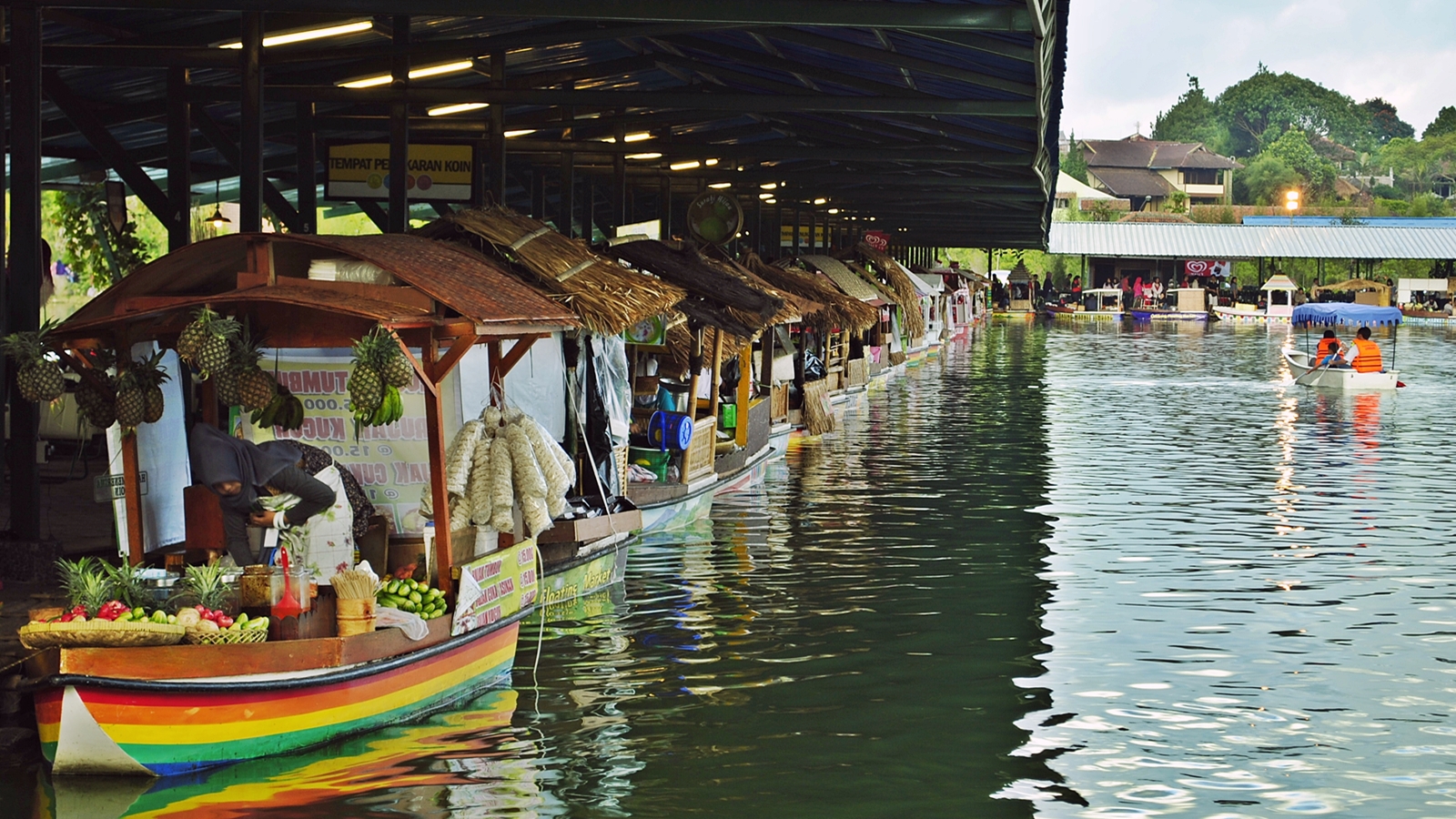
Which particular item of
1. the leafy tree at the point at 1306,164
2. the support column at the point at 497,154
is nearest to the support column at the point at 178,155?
the support column at the point at 497,154

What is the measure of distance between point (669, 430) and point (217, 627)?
26.7 feet

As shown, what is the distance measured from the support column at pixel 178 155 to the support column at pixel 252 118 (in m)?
1.37

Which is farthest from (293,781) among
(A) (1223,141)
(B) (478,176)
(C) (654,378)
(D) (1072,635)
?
(A) (1223,141)

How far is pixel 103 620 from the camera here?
742 centimetres

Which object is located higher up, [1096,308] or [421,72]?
[421,72]

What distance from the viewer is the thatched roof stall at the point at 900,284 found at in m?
34.3

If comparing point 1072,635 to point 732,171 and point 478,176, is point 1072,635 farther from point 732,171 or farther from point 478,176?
point 732,171

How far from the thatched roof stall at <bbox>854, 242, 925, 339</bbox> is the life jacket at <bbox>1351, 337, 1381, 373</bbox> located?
30.5 ft

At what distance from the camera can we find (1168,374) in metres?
37.1

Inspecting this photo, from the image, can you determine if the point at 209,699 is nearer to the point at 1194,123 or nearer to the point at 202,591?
the point at 202,591

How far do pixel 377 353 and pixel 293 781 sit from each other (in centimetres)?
214

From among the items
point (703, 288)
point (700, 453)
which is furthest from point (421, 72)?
point (700, 453)

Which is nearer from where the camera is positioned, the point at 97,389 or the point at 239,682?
the point at 239,682

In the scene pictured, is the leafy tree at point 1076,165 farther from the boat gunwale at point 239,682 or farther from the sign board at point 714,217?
the boat gunwale at point 239,682
